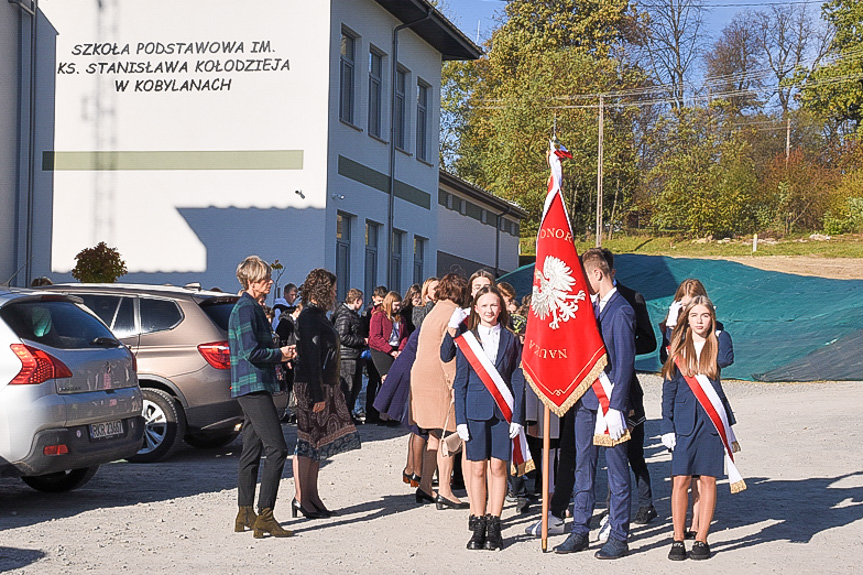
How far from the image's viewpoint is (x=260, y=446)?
805 centimetres

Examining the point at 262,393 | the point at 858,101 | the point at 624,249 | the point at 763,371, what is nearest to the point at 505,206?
the point at 624,249

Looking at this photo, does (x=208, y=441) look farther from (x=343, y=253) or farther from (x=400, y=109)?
(x=400, y=109)

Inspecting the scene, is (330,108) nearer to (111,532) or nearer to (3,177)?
(3,177)

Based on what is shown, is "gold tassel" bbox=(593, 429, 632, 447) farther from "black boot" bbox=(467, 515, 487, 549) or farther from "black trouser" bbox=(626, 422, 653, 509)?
"black trouser" bbox=(626, 422, 653, 509)

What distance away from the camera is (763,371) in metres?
23.3

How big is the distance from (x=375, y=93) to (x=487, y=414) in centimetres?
1848

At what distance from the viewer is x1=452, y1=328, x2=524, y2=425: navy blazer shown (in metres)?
7.66

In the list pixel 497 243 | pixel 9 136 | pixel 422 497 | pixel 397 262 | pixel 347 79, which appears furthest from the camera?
pixel 497 243

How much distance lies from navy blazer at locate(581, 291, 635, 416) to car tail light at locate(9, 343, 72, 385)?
12.6 feet

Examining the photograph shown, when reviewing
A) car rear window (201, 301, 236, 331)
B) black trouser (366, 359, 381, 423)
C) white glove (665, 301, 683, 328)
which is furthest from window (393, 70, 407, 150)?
white glove (665, 301, 683, 328)

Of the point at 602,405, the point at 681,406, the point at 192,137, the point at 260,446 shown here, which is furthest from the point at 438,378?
the point at 192,137

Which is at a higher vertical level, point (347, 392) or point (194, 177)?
point (194, 177)

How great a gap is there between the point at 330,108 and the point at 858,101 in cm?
5014

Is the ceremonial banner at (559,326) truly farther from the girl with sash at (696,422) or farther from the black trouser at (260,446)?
the black trouser at (260,446)
